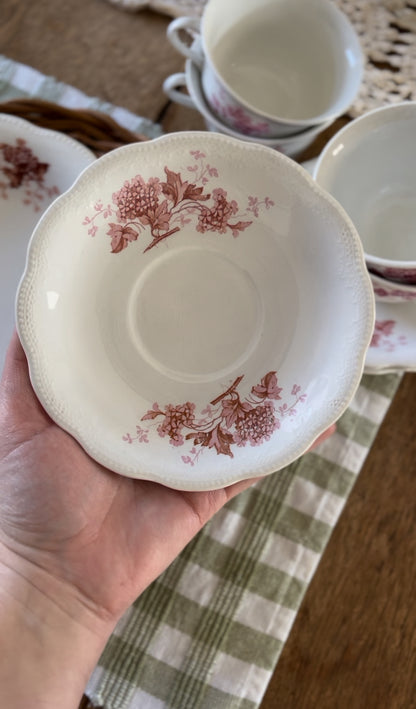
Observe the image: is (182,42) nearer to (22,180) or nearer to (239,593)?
(22,180)

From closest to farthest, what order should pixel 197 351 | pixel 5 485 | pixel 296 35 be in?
pixel 5 485
pixel 197 351
pixel 296 35

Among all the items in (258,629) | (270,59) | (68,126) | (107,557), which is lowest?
(258,629)

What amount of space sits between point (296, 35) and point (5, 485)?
0.75 m

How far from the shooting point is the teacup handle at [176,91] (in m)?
0.87

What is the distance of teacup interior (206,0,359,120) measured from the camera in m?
0.90

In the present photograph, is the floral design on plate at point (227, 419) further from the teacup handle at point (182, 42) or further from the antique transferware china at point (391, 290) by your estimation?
the teacup handle at point (182, 42)

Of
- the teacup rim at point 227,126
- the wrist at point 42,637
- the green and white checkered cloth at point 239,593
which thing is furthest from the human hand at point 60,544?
the teacup rim at point 227,126

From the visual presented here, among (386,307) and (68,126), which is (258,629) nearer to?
(386,307)

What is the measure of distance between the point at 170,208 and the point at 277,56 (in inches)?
14.0

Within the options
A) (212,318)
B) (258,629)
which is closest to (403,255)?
(212,318)

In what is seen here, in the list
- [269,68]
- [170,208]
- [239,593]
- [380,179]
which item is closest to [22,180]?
[170,208]

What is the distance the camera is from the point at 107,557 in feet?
2.32

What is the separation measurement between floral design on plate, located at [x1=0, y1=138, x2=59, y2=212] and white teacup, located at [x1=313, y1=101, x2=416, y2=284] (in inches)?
14.8

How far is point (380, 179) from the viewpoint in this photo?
0.90 metres
